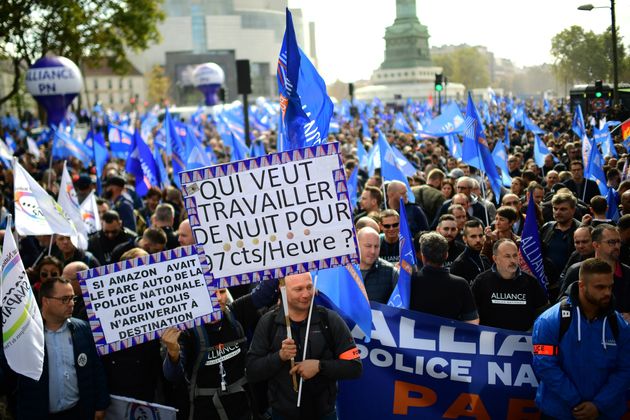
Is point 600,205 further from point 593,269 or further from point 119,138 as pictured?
point 119,138

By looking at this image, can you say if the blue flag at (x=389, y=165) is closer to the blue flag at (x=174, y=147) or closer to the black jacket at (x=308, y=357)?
the blue flag at (x=174, y=147)

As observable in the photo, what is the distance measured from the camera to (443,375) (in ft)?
19.7

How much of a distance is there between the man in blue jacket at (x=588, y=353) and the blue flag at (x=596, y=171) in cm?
728

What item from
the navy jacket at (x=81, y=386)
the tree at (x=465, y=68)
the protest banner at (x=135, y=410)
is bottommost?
the protest banner at (x=135, y=410)

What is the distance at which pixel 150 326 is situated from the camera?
5.55 metres

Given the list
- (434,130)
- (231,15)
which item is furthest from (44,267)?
(231,15)

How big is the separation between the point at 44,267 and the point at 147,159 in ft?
25.7

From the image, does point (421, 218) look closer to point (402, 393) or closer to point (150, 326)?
point (402, 393)

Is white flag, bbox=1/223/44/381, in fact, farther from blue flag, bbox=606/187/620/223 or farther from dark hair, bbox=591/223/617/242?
blue flag, bbox=606/187/620/223

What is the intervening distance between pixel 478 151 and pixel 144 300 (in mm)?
6835

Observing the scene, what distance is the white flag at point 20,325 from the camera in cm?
514

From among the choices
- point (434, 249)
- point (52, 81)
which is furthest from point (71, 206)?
point (52, 81)

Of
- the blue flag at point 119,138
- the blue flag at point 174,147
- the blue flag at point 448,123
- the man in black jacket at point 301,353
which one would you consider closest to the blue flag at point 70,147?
the blue flag at point 119,138

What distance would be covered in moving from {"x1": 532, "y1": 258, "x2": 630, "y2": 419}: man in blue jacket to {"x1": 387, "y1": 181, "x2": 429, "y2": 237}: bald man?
447cm
